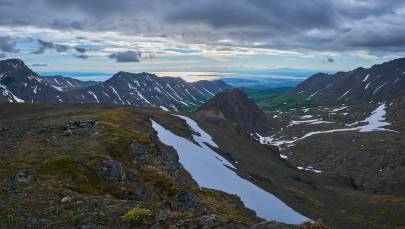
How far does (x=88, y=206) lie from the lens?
64.3ft

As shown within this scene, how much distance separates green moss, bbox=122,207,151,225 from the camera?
17.4 meters

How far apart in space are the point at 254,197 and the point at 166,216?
49.8 meters

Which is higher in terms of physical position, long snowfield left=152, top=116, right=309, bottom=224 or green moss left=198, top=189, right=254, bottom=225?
green moss left=198, top=189, right=254, bottom=225

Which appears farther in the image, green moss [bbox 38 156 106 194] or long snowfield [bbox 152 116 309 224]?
long snowfield [bbox 152 116 309 224]

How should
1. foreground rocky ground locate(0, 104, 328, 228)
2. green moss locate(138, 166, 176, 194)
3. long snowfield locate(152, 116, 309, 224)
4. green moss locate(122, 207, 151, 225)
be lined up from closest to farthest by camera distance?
green moss locate(122, 207, 151, 225) → foreground rocky ground locate(0, 104, 328, 228) → green moss locate(138, 166, 176, 194) → long snowfield locate(152, 116, 309, 224)

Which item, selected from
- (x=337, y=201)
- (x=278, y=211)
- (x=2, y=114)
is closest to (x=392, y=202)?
(x=337, y=201)

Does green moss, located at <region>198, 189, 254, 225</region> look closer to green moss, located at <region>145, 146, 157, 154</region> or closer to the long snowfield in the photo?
green moss, located at <region>145, 146, 157, 154</region>

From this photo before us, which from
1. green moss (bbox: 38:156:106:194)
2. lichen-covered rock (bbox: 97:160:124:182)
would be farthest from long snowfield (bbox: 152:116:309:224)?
green moss (bbox: 38:156:106:194)

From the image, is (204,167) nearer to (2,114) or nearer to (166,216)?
(166,216)

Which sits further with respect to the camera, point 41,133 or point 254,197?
point 254,197

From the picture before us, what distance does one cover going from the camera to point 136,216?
17.6m

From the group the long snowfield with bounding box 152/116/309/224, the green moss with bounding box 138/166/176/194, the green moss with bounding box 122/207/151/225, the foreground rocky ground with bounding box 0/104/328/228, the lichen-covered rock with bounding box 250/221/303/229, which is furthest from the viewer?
the long snowfield with bounding box 152/116/309/224

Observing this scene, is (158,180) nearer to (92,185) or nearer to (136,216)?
(92,185)

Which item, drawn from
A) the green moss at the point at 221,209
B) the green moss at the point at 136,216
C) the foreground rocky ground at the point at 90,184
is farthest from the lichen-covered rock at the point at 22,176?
the green moss at the point at 221,209
